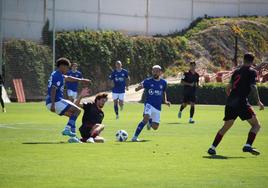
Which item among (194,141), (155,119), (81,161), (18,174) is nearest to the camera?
(18,174)

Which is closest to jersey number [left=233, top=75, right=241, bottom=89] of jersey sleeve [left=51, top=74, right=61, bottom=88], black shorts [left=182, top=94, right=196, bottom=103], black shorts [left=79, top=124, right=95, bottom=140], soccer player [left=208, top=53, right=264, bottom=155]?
soccer player [left=208, top=53, right=264, bottom=155]

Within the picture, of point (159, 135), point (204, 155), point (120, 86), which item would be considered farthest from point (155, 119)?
point (120, 86)

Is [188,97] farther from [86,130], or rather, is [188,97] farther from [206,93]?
[206,93]

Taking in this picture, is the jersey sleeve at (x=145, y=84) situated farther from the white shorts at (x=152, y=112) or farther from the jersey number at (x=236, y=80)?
the jersey number at (x=236, y=80)

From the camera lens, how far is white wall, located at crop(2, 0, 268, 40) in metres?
52.4

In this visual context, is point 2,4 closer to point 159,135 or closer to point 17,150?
point 159,135

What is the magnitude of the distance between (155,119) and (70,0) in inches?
1427

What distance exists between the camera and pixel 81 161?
1510cm

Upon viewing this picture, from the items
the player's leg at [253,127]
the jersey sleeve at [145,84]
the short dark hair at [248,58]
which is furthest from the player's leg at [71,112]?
the short dark hair at [248,58]

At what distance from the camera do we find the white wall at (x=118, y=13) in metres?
52.4

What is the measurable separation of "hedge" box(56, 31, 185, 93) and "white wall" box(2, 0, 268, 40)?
1.02m

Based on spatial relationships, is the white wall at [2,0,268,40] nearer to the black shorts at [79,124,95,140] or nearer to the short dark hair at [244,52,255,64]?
the black shorts at [79,124,95,140]

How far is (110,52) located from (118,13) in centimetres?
335

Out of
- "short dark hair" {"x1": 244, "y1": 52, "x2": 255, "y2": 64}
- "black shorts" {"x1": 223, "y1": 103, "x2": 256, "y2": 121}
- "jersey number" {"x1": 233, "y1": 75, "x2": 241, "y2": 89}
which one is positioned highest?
"short dark hair" {"x1": 244, "y1": 52, "x2": 255, "y2": 64}
